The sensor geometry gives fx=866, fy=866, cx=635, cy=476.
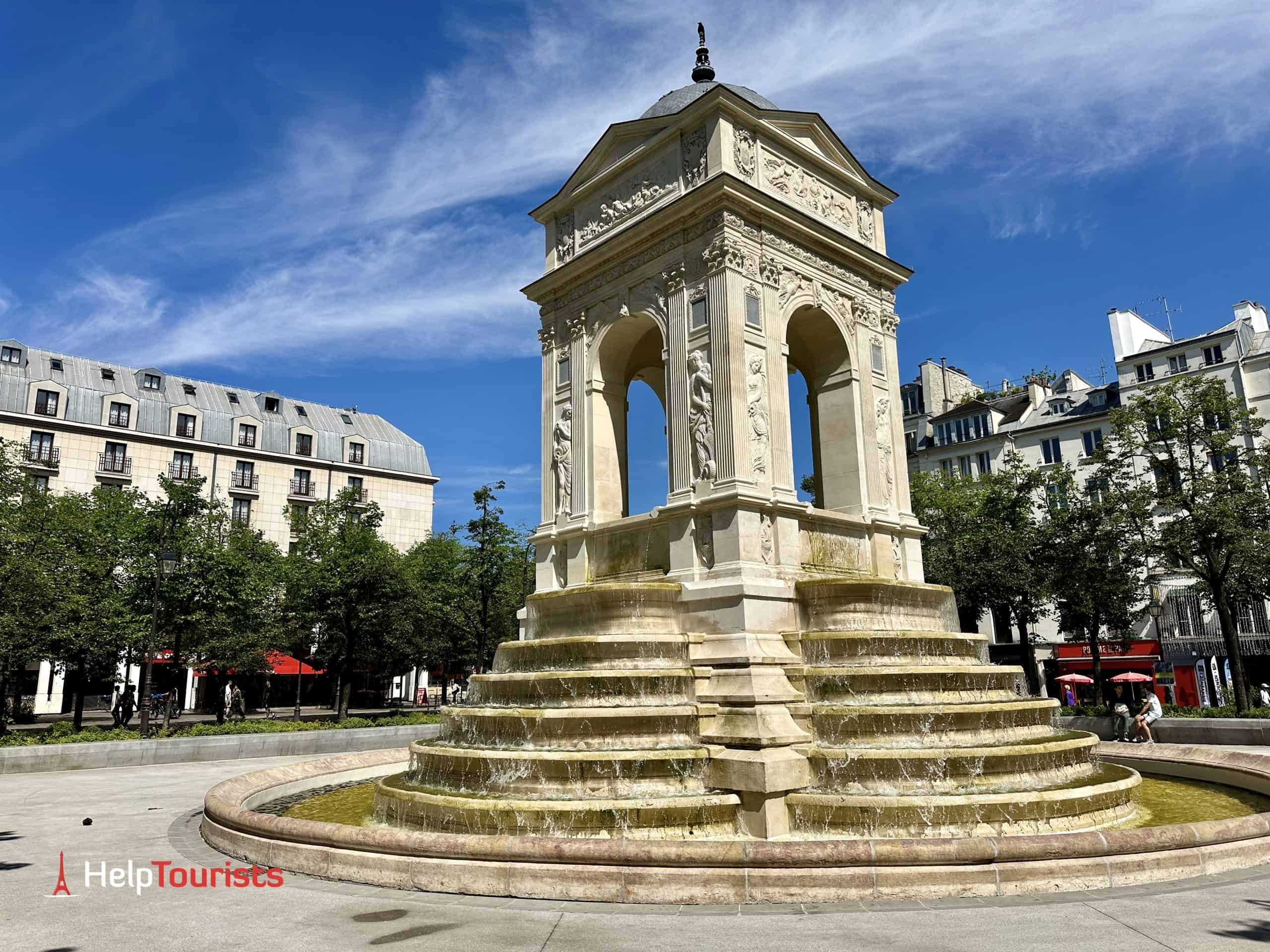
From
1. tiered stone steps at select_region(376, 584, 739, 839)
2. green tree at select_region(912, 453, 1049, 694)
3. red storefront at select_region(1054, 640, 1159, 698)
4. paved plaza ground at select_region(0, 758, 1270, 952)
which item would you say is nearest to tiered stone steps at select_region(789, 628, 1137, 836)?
tiered stone steps at select_region(376, 584, 739, 839)

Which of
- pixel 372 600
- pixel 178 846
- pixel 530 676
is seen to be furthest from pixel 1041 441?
pixel 178 846

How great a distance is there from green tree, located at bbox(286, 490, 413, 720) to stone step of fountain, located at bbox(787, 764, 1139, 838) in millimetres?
28868

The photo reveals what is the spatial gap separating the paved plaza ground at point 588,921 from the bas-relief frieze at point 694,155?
47.3ft

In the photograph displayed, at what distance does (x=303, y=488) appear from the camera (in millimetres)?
73500

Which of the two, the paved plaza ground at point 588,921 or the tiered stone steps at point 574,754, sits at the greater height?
the tiered stone steps at point 574,754

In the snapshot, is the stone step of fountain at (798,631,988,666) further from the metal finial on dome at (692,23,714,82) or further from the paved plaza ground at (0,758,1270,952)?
the metal finial on dome at (692,23,714,82)

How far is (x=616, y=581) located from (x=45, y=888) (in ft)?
36.4

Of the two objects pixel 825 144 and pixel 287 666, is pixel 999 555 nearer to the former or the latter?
pixel 825 144

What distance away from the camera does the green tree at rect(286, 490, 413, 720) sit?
38.6 metres

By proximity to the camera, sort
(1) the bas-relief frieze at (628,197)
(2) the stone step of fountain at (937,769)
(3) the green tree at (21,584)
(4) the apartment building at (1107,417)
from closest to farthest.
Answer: (2) the stone step of fountain at (937,769) < (1) the bas-relief frieze at (628,197) < (3) the green tree at (21,584) < (4) the apartment building at (1107,417)

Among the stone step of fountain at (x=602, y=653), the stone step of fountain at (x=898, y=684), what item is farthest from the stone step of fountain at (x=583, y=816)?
the stone step of fountain at (x=602, y=653)

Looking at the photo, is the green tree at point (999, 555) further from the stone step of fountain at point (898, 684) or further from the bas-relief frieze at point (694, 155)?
the stone step of fountain at point (898, 684)

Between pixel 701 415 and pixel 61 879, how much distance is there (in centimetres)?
1230

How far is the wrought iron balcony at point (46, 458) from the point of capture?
6016cm
